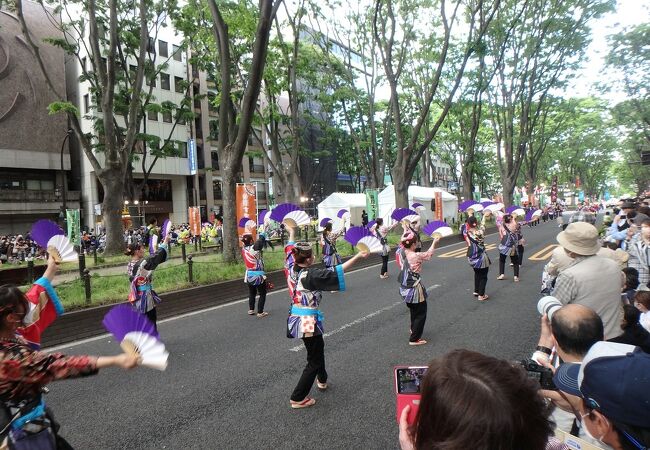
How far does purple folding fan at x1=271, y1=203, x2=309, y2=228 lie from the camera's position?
591 cm

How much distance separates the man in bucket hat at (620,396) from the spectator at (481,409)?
30 cm

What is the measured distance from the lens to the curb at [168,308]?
6900mm

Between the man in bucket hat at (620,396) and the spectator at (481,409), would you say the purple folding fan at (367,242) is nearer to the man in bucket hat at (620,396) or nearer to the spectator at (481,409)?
the man in bucket hat at (620,396)

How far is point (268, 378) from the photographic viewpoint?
4.77m

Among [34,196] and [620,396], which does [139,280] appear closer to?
[620,396]

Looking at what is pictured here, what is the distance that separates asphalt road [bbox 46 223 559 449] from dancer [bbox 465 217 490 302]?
0.42m

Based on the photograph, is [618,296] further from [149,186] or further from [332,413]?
[149,186]

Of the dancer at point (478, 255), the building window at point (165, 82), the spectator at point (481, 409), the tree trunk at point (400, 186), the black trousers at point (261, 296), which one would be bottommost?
the black trousers at point (261, 296)

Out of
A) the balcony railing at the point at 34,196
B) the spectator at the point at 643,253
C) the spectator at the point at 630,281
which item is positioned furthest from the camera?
the balcony railing at the point at 34,196

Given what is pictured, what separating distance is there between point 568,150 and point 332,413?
4425 cm

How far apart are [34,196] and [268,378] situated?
114ft

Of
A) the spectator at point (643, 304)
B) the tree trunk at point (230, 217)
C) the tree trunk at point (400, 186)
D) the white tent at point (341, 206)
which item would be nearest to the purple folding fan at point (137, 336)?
the spectator at point (643, 304)

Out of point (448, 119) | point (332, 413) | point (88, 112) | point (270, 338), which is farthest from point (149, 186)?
point (332, 413)

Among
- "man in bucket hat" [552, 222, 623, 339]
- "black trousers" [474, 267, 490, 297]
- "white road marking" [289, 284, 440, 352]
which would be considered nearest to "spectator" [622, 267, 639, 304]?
"man in bucket hat" [552, 222, 623, 339]
